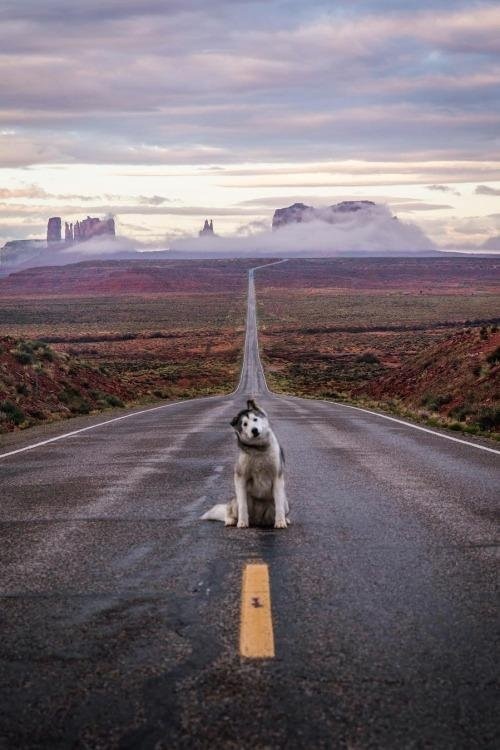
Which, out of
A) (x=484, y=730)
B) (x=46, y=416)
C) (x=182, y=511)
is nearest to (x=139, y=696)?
(x=484, y=730)

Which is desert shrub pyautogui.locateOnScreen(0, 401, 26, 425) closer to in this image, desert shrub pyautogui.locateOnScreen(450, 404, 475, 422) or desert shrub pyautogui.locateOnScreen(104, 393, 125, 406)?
desert shrub pyautogui.locateOnScreen(104, 393, 125, 406)

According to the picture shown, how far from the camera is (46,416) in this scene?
26.5 meters

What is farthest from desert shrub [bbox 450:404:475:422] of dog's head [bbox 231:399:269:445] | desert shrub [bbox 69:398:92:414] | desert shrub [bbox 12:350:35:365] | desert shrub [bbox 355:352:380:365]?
desert shrub [bbox 355:352:380:365]

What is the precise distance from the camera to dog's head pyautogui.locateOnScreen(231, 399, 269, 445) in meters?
6.91

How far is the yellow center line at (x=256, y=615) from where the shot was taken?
14.8ft

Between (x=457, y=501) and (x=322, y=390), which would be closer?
(x=457, y=501)

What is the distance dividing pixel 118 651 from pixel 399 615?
1.63 m

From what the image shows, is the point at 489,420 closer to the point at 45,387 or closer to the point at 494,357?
the point at 494,357

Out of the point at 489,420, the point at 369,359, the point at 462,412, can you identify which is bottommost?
the point at 369,359

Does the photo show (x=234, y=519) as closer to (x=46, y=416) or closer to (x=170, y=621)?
(x=170, y=621)

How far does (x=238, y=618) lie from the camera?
505 cm

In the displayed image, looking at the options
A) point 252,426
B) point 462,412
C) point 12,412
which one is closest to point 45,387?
point 12,412

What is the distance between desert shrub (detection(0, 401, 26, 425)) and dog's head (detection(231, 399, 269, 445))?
17256 millimetres

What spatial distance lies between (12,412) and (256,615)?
65.1 ft
